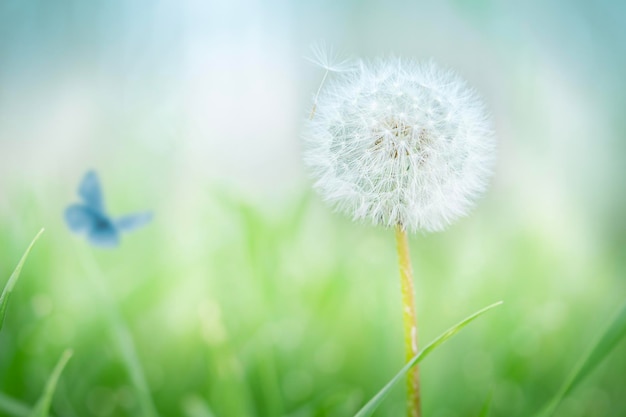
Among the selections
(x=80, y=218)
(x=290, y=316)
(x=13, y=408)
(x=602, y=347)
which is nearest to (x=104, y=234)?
(x=80, y=218)

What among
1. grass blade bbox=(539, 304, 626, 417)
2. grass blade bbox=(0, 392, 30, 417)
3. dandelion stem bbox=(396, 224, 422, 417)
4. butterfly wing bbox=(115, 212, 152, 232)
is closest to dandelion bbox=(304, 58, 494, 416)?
dandelion stem bbox=(396, 224, 422, 417)

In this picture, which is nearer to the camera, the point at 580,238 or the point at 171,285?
the point at 171,285

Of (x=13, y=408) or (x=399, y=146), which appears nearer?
(x=399, y=146)

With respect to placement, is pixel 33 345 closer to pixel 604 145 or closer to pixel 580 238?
pixel 580 238

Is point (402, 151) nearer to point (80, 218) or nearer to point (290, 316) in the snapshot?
point (80, 218)

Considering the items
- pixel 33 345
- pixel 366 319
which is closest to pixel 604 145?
pixel 366 319

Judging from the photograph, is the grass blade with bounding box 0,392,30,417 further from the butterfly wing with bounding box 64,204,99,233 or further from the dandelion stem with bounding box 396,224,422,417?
the dandelion stem with bounding box 396,224,422,417

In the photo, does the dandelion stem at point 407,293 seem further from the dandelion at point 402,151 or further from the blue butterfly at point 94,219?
the blue butterfly at point 94,219
